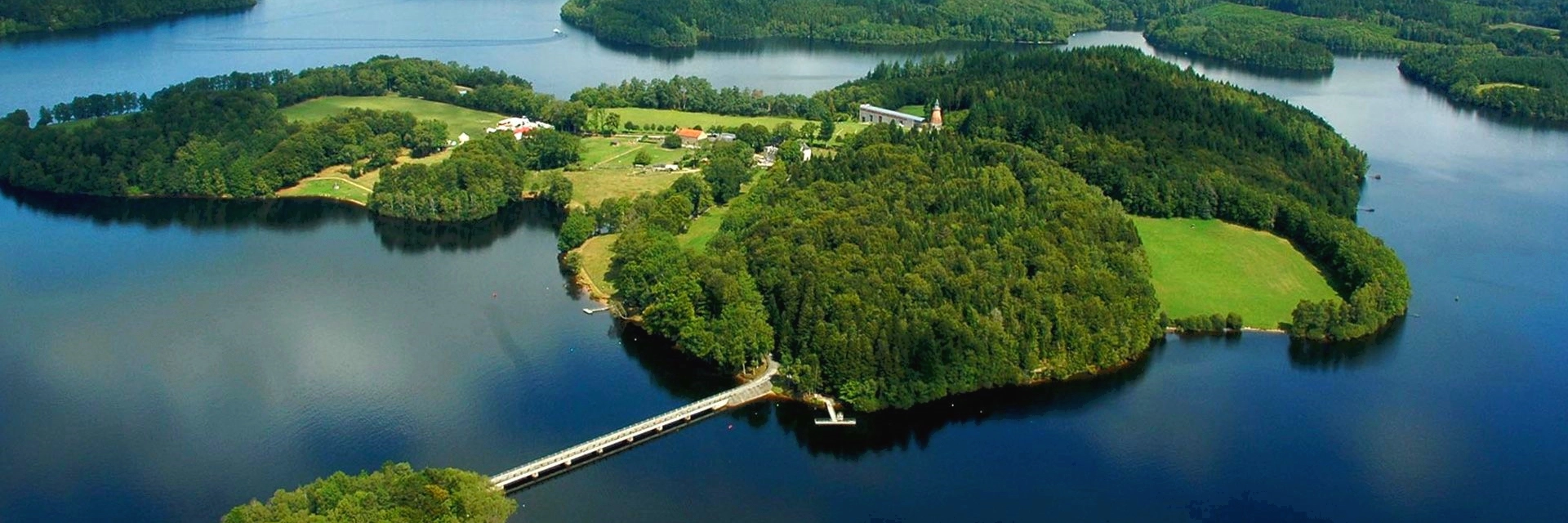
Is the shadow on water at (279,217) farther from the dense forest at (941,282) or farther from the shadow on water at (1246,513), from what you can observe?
the shadow on water at (1246,513)

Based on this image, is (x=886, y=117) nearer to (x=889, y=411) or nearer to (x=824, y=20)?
(x=889, y=411)

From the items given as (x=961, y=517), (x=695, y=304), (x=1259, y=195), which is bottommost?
(x=961, y=517)

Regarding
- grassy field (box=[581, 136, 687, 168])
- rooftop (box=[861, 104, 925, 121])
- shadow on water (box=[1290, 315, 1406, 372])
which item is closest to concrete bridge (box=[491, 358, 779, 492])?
shadow on water (box=[1290, 315, 1406, 372])

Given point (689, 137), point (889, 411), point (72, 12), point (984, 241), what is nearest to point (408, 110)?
point (689, 137)

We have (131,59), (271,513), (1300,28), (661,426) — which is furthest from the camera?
(1300,28)

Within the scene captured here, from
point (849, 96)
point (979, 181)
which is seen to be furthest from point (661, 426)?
point (849, 96)

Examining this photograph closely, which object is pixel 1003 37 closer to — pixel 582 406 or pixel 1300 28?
pixel 1300 28

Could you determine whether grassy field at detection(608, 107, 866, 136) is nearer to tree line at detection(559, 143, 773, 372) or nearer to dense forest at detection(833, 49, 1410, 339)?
dense forest at detection(833, 49, 1410, 339)

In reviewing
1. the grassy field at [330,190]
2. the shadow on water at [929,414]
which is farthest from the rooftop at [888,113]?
the shadow on water at [929,414]
